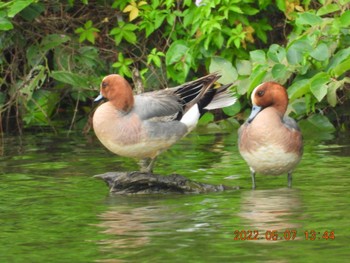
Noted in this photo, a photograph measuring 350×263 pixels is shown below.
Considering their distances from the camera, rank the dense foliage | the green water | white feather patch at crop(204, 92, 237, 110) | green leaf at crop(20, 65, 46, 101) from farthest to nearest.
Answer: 1. green leaf at crop(20, 65, 46, 101)
2. the dense foliage
3. white feather patch at crop(204, 92, 237, 110)
4. the green water

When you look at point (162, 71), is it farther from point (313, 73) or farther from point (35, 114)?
point (313, 73)

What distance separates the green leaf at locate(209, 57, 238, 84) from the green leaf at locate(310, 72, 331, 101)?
49.0 inches

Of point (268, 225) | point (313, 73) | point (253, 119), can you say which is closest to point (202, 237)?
point (268, 225)

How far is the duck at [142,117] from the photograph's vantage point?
323 inches

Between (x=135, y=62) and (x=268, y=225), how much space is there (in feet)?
19.6

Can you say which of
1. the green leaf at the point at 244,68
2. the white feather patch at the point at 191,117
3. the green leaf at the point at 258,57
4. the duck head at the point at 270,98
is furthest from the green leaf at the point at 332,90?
the duck head at the point at 270,98

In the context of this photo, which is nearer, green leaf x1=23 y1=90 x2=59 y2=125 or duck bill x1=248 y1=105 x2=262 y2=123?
duck bill x1=248 y1=105 x2=262 y2=123

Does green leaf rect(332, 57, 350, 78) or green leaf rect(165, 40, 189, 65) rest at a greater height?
green leaf rect(165, 40, 189, 65)

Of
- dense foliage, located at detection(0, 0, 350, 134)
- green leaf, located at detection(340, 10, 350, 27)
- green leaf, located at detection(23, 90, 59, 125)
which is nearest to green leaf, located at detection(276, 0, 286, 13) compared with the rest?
dense foliage, located at detection(0, 0, 350, 134)

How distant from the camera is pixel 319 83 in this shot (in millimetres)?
9594

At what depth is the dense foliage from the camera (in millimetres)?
10156

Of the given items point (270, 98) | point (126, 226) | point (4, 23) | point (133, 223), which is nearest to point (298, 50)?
point (270, 98)

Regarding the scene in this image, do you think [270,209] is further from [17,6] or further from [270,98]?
[17,6]
